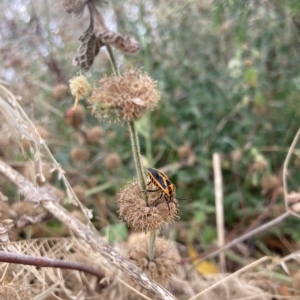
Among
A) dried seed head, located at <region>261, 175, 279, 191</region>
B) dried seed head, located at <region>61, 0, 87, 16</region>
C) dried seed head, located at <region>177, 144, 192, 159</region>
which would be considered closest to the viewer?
dried seed head, located at <region>61, 0, 87, 16</region>

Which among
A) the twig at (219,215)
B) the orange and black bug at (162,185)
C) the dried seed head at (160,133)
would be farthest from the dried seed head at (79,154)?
the orange and black bug at (162,185)

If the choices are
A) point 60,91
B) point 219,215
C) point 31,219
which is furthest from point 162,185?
point 60,91

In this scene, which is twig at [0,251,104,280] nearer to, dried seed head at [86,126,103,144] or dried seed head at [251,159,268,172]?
dried seed head at [86,126,103,144]

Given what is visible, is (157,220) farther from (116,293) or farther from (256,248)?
(256,248)

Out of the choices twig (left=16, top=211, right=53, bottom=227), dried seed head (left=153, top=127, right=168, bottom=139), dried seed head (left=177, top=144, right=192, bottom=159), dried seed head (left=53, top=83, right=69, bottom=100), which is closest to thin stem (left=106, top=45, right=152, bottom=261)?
twig (left=16, top=211, right=53, bottom=227)

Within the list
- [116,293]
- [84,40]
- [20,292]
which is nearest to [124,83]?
[84,40]
